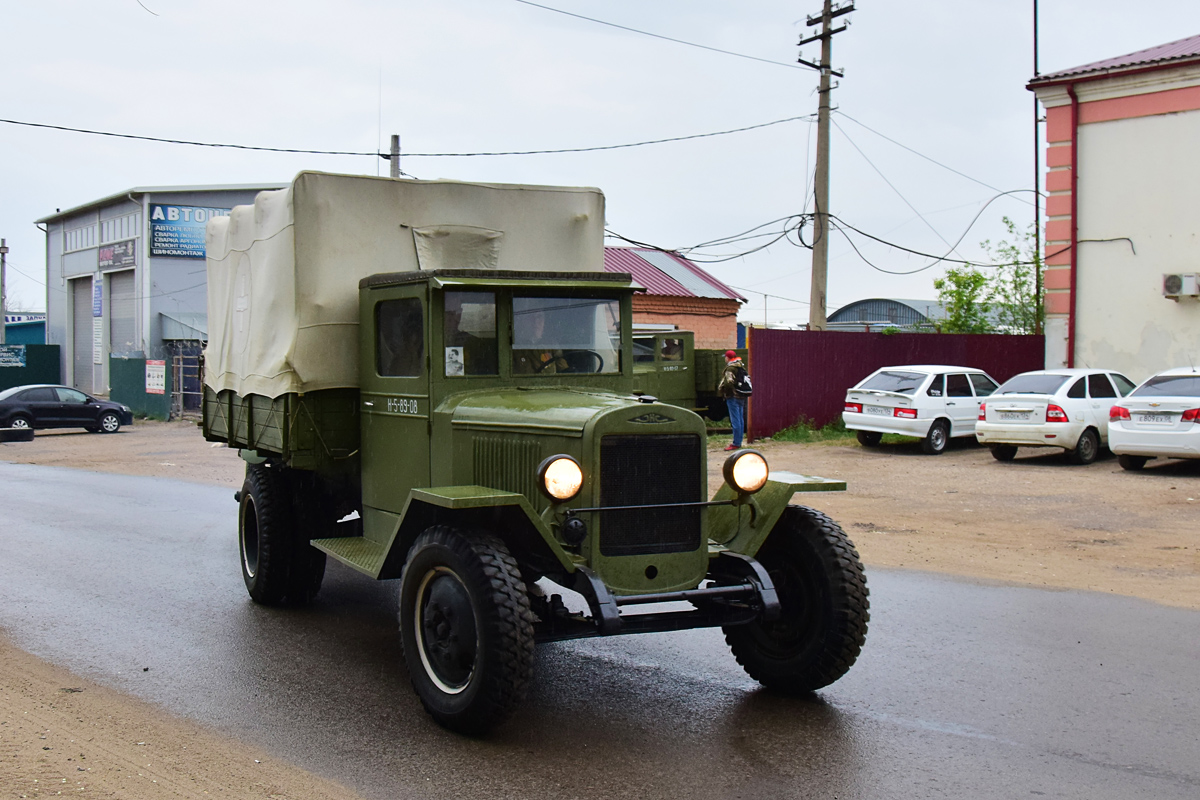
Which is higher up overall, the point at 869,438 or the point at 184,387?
the point at 184,387

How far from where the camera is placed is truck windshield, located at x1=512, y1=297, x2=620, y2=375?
665cm

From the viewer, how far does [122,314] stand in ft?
137

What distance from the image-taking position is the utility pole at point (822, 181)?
22562 millimetres

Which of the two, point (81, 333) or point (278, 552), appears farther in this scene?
point (81, 333)

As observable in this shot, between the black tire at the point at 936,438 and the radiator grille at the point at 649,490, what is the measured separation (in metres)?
14.4

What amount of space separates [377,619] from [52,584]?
114 inches

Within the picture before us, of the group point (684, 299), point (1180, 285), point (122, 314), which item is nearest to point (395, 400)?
point (1180, 285)

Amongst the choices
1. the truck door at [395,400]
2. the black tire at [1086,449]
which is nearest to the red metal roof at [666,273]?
the black tire at [1086,449]

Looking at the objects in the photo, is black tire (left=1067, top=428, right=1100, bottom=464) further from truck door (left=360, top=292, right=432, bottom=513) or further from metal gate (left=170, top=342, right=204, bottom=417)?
metal gate (left=170, top=342, right=204, bottom=417)

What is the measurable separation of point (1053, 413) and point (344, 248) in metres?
13.3

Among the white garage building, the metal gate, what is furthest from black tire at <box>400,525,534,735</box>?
the white garage building

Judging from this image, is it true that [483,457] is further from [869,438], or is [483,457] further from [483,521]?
[869,438]

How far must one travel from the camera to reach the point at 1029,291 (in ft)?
91.5

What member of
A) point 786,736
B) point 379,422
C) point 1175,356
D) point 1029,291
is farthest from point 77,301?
point 786,736
